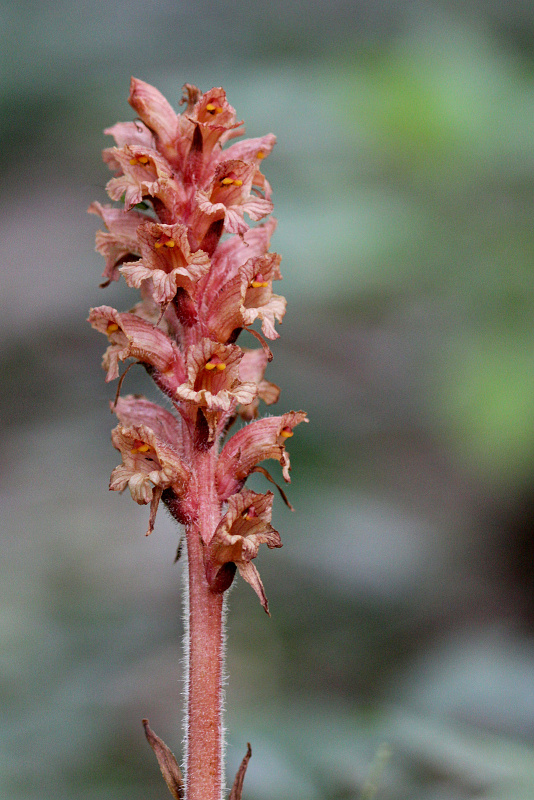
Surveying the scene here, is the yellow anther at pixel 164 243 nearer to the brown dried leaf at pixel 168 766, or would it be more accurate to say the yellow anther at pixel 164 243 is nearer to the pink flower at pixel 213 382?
the pink flower at pixel 213 382

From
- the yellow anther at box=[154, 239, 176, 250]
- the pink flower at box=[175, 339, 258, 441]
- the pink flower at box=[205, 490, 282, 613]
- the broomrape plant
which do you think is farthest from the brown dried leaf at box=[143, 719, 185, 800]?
the yellow anther at box=[154, 239, 176, 250]

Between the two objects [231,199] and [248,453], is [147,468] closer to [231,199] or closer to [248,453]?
[248,453]

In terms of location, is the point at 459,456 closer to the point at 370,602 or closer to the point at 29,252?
the point at 370,602

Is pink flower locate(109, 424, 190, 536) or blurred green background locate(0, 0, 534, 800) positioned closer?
pink flower locate(109, 424, 190, 536)

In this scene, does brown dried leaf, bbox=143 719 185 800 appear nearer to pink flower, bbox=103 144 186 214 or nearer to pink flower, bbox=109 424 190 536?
pink flower, bbox=109 424 190 536

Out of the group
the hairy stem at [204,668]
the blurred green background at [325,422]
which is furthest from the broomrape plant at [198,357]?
the blurred green background at [325,422]

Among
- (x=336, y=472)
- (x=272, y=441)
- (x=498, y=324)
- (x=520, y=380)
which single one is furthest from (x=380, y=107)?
(x=272, y=441)

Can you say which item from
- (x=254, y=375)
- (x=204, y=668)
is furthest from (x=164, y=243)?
(x=204, y=668)
